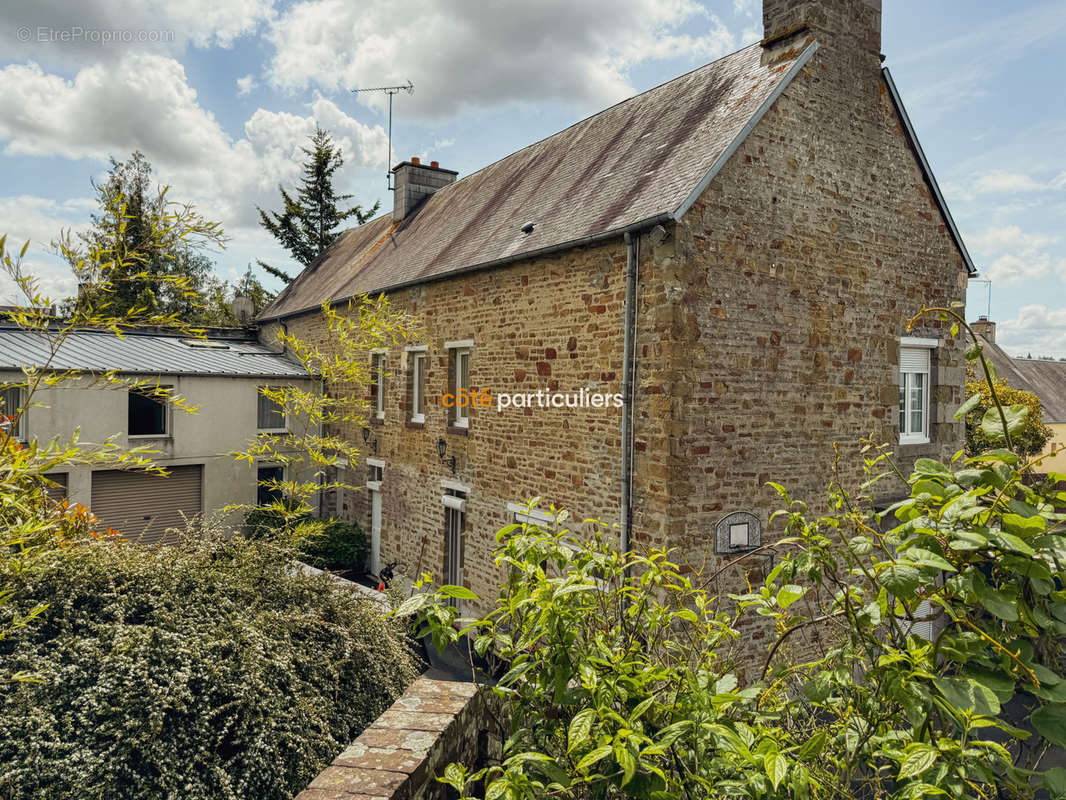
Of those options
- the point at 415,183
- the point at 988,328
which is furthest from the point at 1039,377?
the point at 415,183

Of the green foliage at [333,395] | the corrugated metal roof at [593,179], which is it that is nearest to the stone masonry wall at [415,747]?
the corrugated metal roof at [593,179]

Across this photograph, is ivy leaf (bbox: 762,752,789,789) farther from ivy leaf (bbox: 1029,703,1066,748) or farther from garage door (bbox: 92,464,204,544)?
garage door (bbox: 92,464,204,544)

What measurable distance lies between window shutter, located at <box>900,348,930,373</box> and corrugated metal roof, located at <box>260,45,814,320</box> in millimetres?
4451

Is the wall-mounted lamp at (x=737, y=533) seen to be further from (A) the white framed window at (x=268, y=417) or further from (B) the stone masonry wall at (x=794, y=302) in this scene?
(A) the white framed window at (x=268, y=417)

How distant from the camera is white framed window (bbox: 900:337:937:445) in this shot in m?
9.89

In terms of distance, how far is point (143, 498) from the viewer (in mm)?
14820

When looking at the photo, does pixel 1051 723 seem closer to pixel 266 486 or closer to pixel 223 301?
pixel 266 486

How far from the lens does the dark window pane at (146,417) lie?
15125 mm

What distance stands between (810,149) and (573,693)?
27.3 feet

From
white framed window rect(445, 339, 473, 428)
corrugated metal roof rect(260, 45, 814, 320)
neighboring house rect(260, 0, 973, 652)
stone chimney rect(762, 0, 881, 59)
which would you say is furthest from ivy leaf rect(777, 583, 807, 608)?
white framed window rect(445, 339, 473, 428)

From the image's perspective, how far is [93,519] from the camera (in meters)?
6.46

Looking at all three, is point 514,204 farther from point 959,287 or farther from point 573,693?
point 573,693

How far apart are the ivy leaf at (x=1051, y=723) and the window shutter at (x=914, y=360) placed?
9.05m

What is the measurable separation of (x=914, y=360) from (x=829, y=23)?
4974 millimetres
